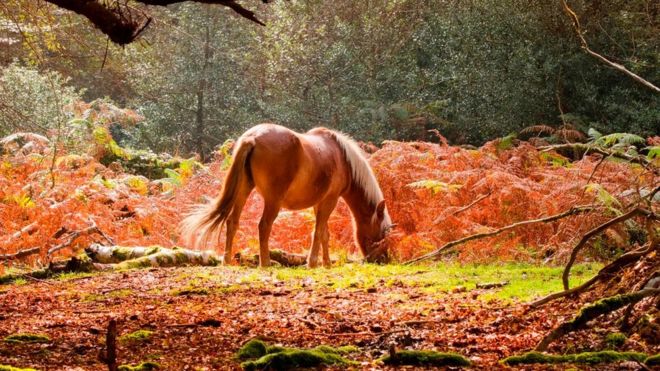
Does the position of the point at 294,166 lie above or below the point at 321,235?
above

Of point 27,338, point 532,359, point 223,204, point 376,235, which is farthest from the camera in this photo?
point 376,235

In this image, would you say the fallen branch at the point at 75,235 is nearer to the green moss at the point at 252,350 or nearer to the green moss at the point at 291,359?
the green moss at the point at 252,350

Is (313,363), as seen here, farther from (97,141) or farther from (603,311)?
(97,141)

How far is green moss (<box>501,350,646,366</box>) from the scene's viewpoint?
4039mm

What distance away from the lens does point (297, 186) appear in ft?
34.9

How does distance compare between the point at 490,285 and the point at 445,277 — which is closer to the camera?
the point at 490,285

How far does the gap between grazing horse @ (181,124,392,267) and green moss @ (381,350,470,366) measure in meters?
6.05

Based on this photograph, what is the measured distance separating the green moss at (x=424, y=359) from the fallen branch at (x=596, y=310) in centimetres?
48

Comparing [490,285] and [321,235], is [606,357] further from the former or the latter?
[321,235]

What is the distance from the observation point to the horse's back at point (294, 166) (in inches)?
400

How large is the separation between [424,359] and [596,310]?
1050 millimetres

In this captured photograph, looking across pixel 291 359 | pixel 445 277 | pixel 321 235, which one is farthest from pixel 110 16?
pixel 321 235

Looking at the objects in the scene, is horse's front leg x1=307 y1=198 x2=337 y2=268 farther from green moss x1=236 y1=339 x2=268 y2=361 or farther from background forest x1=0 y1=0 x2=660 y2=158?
green moss x1=236 y1=339 x2=268 y2=361

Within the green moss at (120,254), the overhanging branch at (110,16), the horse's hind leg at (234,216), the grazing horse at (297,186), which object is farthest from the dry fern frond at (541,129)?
the overhanging branch at (110,16)
